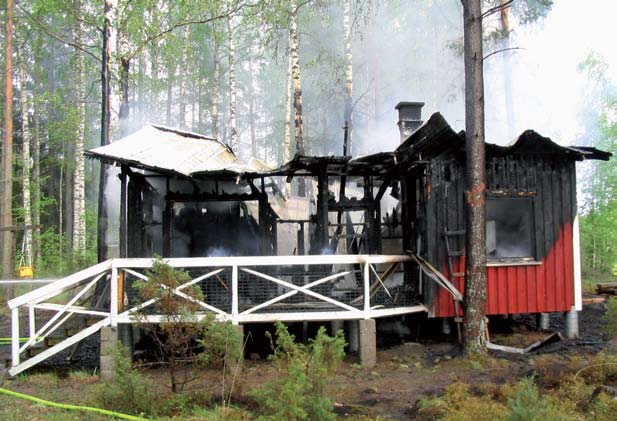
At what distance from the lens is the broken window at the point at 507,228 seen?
9.99 m

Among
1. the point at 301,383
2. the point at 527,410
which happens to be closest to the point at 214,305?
the point at 301,383

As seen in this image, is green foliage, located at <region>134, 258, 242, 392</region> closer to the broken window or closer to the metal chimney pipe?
the broken window

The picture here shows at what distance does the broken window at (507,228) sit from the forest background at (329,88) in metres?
8.47

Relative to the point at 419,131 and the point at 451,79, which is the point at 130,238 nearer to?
the point at 419,131

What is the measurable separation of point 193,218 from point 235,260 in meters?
3.44

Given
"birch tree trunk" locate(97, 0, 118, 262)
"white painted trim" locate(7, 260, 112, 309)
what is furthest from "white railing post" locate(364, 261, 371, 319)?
"birch tree trunk" locate(97, 0, 118, 262)

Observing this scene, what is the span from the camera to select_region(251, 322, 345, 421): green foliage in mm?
4438

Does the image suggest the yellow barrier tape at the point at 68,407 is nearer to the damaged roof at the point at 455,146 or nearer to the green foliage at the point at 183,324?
the green foliage at the point at 183,324

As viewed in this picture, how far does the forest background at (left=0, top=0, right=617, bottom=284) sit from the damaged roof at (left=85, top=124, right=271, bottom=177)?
7496mm

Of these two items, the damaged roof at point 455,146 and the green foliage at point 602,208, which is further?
the green foliage at point 602,208

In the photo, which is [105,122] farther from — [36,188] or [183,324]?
[36,188]

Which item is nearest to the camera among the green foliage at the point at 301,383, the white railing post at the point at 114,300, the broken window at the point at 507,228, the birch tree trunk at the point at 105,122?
the green foliage at the point at 301,383

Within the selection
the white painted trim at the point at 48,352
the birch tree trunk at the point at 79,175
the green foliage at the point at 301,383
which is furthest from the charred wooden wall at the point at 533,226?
the birch tree trunk at the point at 79,175

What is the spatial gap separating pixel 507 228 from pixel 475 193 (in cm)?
352
